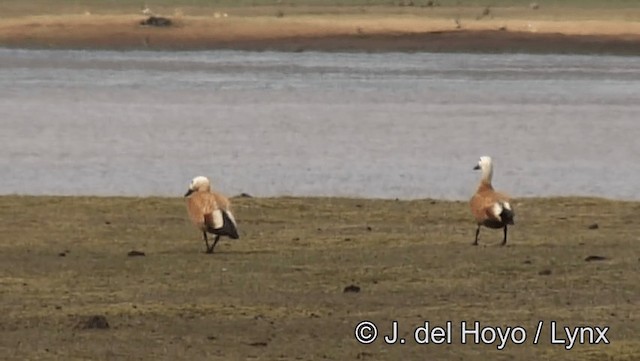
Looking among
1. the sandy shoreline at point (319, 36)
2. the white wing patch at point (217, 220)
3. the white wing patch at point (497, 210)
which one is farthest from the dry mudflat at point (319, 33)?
the white wing patch at point (217, 220)

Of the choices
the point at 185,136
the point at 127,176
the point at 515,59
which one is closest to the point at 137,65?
the point at 515,59

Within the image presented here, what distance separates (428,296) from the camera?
37.0ft

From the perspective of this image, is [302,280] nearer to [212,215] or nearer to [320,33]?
[212,215]

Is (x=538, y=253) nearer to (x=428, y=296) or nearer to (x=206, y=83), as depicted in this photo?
(x=428, y=296)

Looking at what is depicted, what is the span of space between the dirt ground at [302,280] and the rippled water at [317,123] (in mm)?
3359

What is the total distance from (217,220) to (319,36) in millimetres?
38713

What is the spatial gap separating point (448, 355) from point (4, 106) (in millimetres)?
24770

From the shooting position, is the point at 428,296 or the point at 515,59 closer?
the point at 428,296

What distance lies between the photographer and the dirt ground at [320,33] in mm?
50469

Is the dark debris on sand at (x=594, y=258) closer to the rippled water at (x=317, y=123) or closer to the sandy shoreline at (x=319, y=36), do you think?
the rippled water at (x=317, y=123)

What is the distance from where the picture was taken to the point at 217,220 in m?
12.9

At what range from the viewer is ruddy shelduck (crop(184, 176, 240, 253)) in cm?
1287

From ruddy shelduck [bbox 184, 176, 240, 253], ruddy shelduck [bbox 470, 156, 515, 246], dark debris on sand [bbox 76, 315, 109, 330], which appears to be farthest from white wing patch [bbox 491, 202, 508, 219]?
dark debris on sand [bbox 76, 315, 109, 330]

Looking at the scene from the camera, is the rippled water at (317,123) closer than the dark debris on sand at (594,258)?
No
